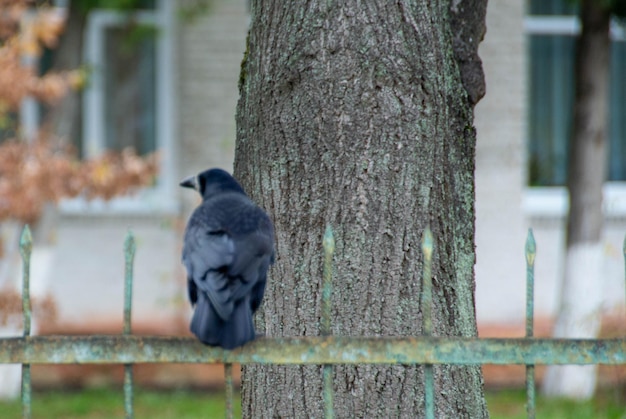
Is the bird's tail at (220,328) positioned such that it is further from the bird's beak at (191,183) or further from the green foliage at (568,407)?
the green foliage at (568,407)

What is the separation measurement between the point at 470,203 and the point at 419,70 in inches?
18.6

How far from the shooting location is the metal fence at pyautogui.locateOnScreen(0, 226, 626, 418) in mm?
2357

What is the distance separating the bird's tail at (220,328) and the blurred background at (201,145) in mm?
6673

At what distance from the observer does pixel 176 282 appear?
9523 mm

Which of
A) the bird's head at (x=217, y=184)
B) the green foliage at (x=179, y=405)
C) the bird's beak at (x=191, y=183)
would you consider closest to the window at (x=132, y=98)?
the green foliage at (x=179, y=405)

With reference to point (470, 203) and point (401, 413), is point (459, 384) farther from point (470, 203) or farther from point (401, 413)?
point (470, 203)

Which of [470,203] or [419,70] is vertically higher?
[419,70]

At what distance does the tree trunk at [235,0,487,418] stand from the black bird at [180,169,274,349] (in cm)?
29

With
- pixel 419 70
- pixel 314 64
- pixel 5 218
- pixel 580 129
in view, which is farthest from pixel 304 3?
pixel 580 129

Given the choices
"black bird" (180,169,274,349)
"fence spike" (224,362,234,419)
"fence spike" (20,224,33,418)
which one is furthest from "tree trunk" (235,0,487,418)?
"fence spike" (20,224,33,418)

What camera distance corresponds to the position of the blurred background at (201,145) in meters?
9.52

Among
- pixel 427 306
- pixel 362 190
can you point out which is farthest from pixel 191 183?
pixel 427 306

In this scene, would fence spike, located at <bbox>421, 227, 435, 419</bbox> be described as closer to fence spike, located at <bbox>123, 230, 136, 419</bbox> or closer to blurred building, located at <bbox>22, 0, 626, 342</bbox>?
fence spike, located at <bbox>123, 230, 136, 419</bbox>

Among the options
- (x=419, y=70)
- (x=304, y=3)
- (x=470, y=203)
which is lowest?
(x=470, y=203)
